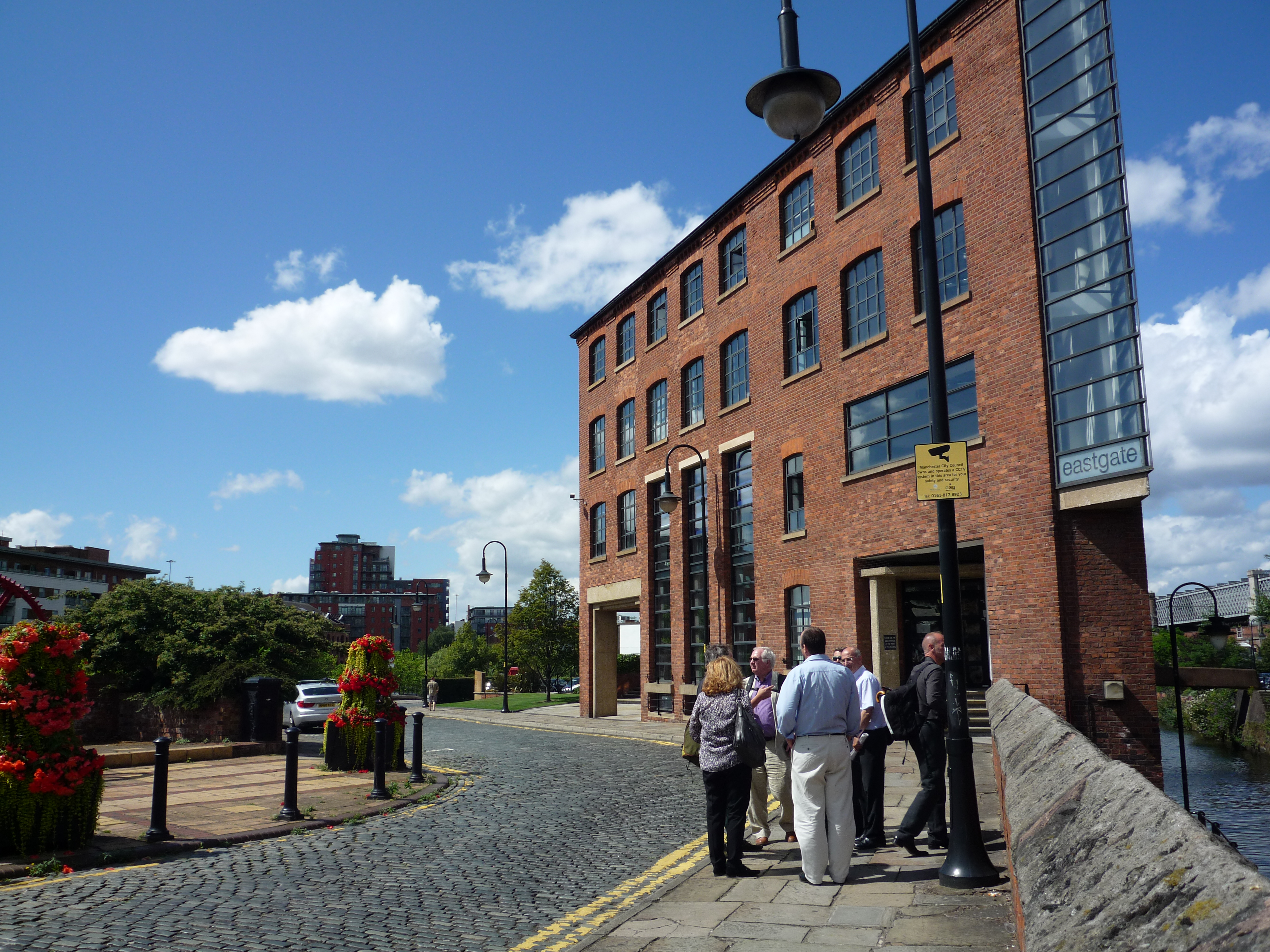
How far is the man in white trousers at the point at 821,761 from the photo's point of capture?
22.9ft

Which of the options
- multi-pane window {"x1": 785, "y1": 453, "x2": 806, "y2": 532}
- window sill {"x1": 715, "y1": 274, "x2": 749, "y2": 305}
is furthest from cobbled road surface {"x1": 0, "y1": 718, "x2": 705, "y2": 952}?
window sill {"x1": 715, "y1": 274, "x2": 749, "y2": 305}

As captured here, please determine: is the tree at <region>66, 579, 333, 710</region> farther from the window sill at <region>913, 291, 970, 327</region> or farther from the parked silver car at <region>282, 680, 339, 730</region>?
the window sill at <region>913, 291, 970, 327</region>

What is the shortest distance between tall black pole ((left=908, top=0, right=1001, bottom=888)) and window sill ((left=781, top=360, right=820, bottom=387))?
14.6 metres

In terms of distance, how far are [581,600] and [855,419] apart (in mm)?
16467

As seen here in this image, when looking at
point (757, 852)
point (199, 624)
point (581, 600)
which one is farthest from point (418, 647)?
point (757, 852)

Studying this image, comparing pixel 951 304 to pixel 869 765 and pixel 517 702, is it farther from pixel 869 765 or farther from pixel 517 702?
pixel 517 702

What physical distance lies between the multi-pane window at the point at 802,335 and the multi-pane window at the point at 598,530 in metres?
11.3

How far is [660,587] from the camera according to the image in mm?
29859

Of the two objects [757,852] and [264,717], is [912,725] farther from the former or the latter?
[264,717]

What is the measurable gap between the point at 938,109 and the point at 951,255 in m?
3.35

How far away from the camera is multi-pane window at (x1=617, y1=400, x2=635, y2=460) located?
31.9 m

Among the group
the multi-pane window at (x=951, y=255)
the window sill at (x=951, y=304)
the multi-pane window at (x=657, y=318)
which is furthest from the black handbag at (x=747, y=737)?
the multi-pane window at (x=657, y=318)

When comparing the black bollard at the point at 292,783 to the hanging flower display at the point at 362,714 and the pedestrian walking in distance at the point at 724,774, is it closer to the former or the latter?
the hanging flower display at the point at 362,714

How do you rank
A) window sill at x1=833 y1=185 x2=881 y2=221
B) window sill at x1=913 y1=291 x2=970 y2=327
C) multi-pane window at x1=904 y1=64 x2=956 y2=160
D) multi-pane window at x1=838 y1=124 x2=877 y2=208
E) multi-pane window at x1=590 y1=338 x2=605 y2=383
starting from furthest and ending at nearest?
1. multi-pane window at x1=590 y1=338 x2=605 y2=383
2. multi-pane window at x1=838 y1=124 x2=877 y2=208
3. window sill at x1=833 y1=185 x2=881 y2=221
4. multi-pane window at x1=904 y1=64 x2=956 y2=160
5. window sill at x1=913 y1=291 x2=970 y2=327
